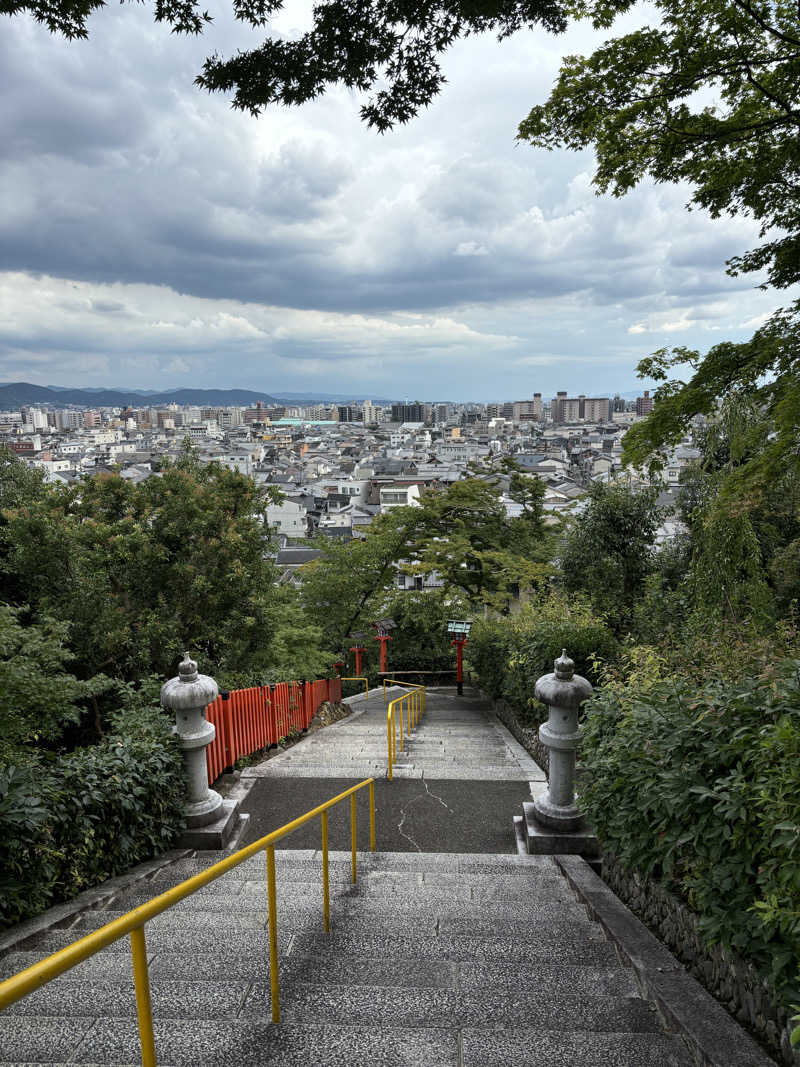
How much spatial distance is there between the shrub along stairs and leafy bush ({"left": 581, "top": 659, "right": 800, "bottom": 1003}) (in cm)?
59

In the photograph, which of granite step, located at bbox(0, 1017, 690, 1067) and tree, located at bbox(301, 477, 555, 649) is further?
tree, located at bbox(301, 477, 555, 649)

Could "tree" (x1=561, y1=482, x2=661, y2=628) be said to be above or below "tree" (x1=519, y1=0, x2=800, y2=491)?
below

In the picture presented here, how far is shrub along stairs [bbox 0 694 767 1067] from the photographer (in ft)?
8.38

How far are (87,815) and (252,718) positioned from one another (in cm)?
401

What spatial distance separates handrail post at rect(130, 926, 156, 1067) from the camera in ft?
6.82


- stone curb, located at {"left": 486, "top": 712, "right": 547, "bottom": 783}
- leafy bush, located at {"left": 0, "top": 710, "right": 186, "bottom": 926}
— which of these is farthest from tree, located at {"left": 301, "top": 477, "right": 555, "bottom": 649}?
leafy bush, located at {"left": 0, "top": 710, "right": 186, "bottom": 926}

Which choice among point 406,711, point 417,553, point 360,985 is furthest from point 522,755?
point 417,553

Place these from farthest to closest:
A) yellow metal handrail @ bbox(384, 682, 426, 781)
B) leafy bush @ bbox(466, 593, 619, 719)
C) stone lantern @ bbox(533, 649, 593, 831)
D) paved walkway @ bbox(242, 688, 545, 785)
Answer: yellow metal handrail @ bbox(384, 682, 426, 781), leafy bush @ bbox(466, 593, 619, 719), paved walkway @ bbox(242, 688, 545, 785), stone lantern @ bbox(533, 649, 593, 831)

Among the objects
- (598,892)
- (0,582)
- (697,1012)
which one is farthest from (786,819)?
(0,582)

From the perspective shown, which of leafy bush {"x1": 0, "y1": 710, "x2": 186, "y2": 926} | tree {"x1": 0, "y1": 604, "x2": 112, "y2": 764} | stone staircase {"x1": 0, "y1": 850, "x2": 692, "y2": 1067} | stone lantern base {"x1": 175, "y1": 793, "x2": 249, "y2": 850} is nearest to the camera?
stone staircase {"x1": 0, "y1": 850, "x2": 692, "y2": 1067}

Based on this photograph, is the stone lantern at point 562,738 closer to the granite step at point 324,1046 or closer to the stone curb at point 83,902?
the granite step at point 324,1046

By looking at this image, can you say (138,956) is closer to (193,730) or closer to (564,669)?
(193,730)

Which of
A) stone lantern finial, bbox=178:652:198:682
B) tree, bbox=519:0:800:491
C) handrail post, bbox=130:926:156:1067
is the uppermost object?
tree, bbox=519:0:800:491

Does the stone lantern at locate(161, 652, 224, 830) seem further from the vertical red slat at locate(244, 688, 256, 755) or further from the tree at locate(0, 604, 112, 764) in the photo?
the vertical red slat at locate(244, 688, 256, 755)
